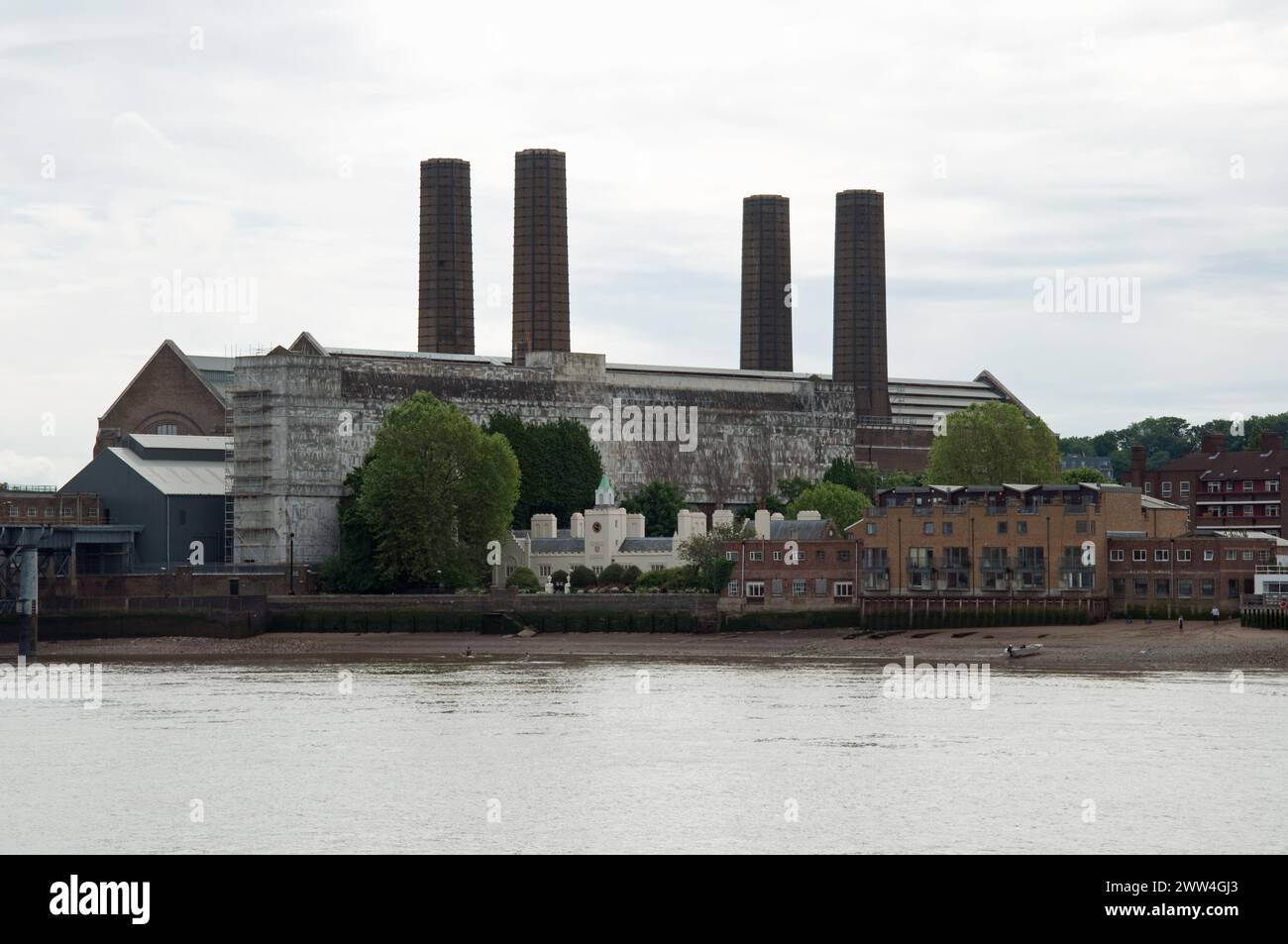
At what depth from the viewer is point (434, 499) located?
13125 cm

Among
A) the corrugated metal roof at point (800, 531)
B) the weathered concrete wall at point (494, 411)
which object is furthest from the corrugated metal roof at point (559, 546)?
the corrugated metal roof at point (800, 531)

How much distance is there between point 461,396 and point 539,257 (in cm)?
2836

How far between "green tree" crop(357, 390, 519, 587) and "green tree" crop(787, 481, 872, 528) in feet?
84.0

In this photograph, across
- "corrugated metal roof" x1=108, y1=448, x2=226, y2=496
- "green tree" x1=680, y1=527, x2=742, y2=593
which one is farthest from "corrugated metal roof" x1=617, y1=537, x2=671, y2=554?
"corrugated metal roof" x1=108, y1=448, x2=226, y2=496

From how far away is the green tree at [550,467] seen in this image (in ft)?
519

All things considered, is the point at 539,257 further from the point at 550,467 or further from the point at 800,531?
the point at 800,531

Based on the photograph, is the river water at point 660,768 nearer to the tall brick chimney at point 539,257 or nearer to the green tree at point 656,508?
the green tree at point 656,508

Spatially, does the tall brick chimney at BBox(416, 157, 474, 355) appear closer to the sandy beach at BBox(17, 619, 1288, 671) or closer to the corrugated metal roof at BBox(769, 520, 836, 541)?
the corrugated metal roof at BBox(769, 520, 836, 541)

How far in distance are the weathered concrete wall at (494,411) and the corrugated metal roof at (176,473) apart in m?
4.05

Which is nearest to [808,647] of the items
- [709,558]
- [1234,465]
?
[709,558]

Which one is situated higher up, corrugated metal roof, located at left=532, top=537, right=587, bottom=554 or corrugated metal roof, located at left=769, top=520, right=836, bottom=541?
corrugated metal roof, located at left=769, top=520, right=836, bottom=541

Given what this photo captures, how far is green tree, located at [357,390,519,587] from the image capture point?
430ft
